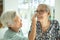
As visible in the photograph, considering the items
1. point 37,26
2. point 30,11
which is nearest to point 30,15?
point 30,11

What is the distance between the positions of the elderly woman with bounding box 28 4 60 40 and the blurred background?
0.07 meters

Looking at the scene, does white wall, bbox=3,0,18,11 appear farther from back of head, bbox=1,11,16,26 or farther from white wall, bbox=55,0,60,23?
white wall, bbox=55,0,60,23

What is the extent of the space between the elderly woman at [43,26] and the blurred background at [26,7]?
74 mm

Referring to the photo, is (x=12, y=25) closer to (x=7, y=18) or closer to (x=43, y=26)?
(x=7, y=18)

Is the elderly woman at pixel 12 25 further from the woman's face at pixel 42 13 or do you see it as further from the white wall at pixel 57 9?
the white wall at pixel 57 9

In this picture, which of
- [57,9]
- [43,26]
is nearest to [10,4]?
[43,26]

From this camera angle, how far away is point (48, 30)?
1.46m

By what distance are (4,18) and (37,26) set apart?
14.5 inches

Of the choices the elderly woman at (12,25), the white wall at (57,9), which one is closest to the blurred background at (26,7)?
the white wall at (57,9)

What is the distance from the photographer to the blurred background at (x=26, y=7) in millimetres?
1475

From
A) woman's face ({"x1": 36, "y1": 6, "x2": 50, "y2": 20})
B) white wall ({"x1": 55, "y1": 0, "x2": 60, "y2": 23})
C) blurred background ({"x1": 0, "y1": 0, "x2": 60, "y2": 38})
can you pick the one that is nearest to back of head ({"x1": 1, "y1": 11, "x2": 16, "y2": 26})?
blurred background ({"x1": 0, "y1": 0, "x2": 60, "y2": 38})

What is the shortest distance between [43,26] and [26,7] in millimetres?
293

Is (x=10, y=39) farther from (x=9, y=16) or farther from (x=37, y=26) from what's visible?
(x=37, y=26)

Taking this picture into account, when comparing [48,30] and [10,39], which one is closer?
[10,39]
